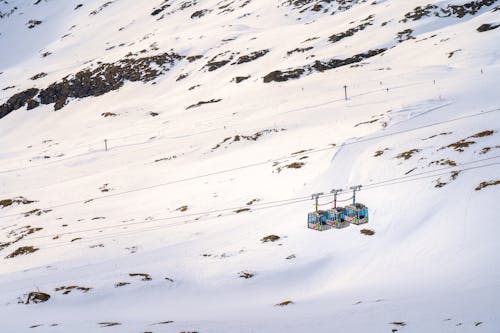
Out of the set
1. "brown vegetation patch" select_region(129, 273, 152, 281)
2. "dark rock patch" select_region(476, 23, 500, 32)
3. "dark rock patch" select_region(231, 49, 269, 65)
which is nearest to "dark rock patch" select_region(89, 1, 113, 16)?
"dark rock patch" select_region(231, 49, 269, 65)

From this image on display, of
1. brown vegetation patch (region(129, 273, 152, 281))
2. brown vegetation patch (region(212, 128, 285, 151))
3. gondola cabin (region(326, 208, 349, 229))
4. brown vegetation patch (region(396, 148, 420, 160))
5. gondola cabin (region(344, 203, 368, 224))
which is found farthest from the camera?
brown vegetation patch (region(212, 128, 285, 151))

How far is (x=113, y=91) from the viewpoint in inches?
3260

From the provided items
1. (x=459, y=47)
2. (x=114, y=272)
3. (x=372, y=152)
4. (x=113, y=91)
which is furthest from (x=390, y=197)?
(x=113, y=91)

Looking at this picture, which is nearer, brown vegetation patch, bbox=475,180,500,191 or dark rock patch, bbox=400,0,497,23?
brown vegetation patch, bbox=475,180,500,191

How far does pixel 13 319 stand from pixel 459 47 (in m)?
52.4

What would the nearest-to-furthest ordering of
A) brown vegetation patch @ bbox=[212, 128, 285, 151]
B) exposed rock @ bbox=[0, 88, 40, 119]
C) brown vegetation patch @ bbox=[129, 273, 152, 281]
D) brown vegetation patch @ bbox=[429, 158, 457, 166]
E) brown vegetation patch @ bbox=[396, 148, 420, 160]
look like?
brown vegetation patch @ bbox=[129, 273, 152, 281] → brown vegetation patch @ bbox=[429, 158, 457, 166] → brown vegetation patch @ bbox=[396, 148, 420, 160] → brown vegetation patch @ bbox=[212, 128, 285, 151] → exposed rock @ bbox=[0, 88, 40, 119]

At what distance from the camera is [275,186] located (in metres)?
31.8

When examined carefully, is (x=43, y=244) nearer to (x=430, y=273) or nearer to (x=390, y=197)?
(x=390, y=197)

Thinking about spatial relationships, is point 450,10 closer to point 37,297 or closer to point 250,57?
point 250,57

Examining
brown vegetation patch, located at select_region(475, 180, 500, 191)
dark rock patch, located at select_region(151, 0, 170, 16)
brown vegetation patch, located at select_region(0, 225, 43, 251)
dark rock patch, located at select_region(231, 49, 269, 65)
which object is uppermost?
dark rock patch, located at select_region(151, 0, 170, 16)

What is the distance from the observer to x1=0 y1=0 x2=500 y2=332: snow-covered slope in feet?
61.2

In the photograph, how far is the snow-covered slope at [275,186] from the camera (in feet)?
61.2

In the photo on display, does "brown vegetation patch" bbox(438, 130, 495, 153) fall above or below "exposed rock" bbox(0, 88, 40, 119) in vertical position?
below

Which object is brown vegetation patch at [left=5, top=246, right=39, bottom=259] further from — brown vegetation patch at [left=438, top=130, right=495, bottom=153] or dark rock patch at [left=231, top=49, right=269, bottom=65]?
dark rock patch at [left=231, top=49, right=269, bottom=65]
